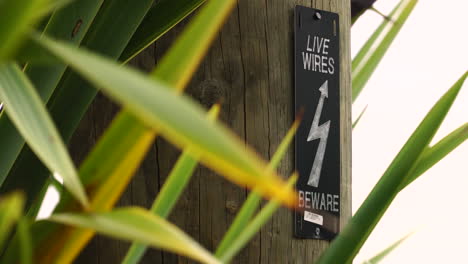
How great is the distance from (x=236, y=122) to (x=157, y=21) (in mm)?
383

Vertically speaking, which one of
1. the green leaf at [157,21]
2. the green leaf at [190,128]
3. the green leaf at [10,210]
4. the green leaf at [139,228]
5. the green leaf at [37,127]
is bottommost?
the green leaf at [10,210]

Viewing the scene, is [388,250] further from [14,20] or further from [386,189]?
[14,20]

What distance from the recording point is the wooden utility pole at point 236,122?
1515 millimetres

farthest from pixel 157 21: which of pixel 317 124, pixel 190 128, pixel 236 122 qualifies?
pixel 190 128

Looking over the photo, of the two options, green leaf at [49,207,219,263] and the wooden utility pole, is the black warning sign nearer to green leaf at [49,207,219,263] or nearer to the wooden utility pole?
the wooden utility pole

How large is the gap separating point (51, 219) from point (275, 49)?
1.10 m

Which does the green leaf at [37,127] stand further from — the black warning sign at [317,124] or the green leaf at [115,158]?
the black warning sign at [317,124]

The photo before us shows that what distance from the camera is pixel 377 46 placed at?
1.96m

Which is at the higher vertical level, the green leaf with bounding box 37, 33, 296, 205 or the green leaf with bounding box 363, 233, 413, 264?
the green leaf with bounding box 37, 33, 296, 205

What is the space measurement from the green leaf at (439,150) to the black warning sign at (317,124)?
0.59m

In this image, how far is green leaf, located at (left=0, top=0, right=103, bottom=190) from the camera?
3.10 feet

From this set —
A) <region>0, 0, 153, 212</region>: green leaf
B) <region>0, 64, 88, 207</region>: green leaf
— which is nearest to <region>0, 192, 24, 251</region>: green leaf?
<region>0, 64, 88, 207</region>: green leaf

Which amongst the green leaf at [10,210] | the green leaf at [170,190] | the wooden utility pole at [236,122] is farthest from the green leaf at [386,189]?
the wooden utility pole at [236,122]

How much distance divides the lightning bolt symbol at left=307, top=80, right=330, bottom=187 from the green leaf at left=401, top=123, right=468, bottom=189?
62cm
